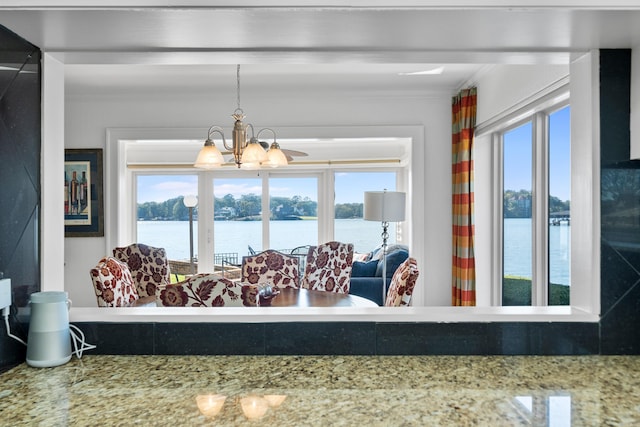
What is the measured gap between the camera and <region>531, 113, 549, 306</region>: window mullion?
9.36 feet

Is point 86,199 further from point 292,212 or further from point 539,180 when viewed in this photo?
point 539,180

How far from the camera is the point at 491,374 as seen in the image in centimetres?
110

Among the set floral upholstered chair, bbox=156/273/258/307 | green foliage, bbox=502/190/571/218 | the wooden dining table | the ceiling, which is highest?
the ceiling

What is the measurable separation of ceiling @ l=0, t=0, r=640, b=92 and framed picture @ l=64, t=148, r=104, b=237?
3.43 metres

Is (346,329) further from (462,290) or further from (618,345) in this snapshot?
(462,290)

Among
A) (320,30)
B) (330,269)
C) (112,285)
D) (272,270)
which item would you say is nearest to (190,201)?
(272,270)

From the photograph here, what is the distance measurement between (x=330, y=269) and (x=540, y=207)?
1.69 m

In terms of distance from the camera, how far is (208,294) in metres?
1.81

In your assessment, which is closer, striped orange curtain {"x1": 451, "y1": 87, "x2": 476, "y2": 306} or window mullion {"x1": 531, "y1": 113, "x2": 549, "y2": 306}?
window mullion {"x1": 531, "y1": 113, "x2": 549, "y2": 306}

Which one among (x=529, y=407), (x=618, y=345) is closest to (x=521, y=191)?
(x=618, y=345)

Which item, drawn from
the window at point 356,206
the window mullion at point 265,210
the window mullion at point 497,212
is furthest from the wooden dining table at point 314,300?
the window at point 356,206

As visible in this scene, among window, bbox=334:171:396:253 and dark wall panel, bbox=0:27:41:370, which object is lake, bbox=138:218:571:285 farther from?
dark wall panel, bbox=0:27:41:370

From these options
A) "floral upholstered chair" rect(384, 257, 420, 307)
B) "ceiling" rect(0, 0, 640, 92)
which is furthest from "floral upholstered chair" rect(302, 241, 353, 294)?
"ceiling" rect(0, 0, 640, 92)

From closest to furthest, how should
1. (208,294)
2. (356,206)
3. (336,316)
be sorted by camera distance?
(336,316), (208,294), (356,206)
